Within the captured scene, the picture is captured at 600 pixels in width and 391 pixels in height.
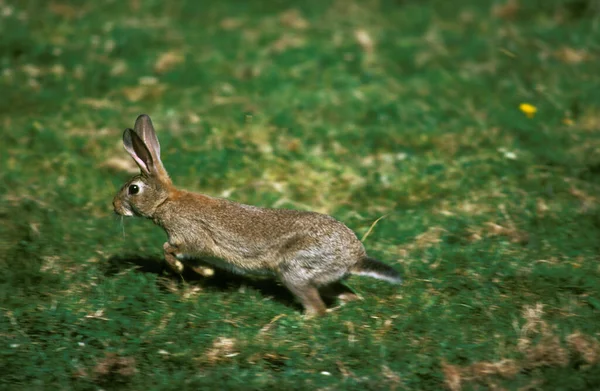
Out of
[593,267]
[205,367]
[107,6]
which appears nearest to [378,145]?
[593,267]

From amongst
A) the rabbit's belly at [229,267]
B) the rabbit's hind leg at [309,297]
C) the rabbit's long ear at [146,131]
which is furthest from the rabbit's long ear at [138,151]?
the rabbit's hind leg at [309,297]

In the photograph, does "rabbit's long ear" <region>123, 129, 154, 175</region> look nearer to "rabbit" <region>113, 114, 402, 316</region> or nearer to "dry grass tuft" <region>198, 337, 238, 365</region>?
"rabbit" <region>113, 114, 402, 316</region>

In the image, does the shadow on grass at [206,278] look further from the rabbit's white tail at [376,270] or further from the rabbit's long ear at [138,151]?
the rabbit's long ear at [138,151]

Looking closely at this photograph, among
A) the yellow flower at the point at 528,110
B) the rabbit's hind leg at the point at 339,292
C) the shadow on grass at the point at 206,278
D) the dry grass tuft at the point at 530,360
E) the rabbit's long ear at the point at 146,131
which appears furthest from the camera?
the yellow flower at the point at 528,110

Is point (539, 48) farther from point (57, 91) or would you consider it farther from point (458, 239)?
point (57, 91)

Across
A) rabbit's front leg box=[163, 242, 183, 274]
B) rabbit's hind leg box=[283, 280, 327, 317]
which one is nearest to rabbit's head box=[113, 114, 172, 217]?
rabbit's front leg box=[163, 242, 183, 274]
